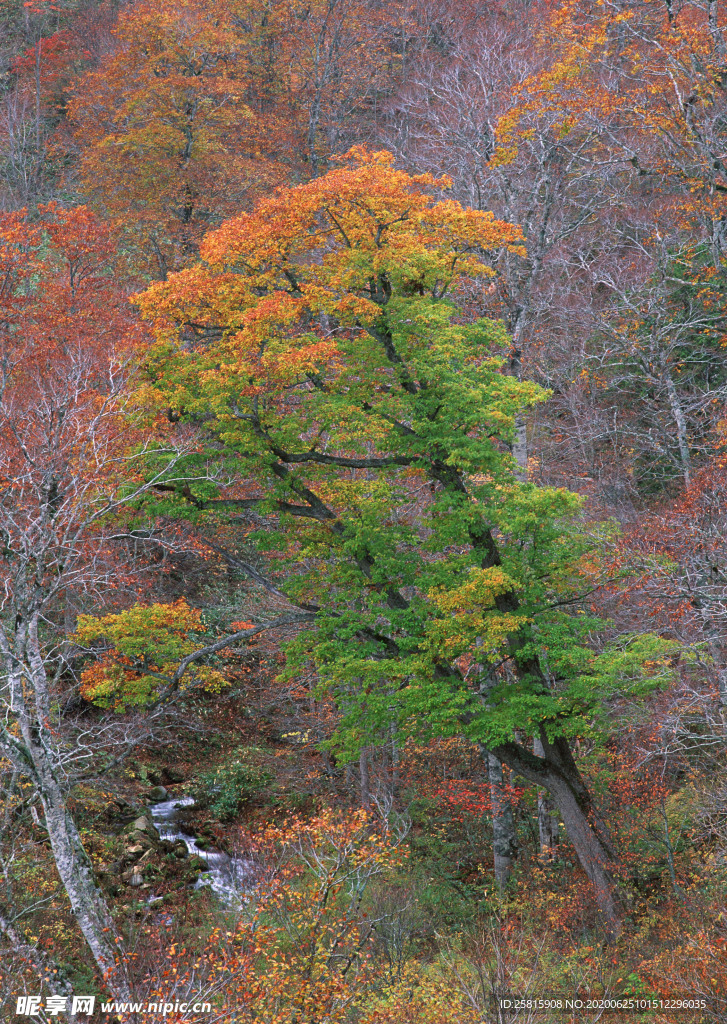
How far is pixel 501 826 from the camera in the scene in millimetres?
14719

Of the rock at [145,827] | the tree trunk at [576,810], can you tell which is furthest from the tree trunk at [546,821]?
the rock at [145,827]

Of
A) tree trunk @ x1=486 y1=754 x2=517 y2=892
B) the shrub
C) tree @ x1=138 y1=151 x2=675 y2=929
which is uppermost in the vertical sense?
tree @ x1=138 y1=151 x2=675 y2=929

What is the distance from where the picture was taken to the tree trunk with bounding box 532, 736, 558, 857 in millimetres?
14562

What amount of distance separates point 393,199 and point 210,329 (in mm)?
3747

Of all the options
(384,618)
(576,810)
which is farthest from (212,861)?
(576,810)

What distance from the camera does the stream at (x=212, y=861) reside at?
1448 centimetres

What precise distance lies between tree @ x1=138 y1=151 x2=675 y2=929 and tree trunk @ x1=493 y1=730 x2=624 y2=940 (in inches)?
1.3

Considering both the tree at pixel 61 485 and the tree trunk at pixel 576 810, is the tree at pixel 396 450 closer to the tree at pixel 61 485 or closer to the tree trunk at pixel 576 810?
the tree trunk at pixel 576 810

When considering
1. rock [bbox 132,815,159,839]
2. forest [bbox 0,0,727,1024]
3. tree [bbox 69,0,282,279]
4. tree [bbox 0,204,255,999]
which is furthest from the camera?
tree [bbox 69,0,282,279]

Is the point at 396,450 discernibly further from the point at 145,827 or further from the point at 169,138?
the point at 169,138

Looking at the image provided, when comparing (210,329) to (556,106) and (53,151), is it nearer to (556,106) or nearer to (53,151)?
(556,106)

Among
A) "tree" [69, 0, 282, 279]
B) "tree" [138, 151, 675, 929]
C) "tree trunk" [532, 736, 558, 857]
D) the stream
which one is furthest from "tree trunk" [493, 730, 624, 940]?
"tree" [69, 0, 282, 279]

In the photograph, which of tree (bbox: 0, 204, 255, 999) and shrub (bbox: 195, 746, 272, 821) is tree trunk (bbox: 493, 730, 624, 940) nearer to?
tree (bbox: 0, 204, 255, 999)

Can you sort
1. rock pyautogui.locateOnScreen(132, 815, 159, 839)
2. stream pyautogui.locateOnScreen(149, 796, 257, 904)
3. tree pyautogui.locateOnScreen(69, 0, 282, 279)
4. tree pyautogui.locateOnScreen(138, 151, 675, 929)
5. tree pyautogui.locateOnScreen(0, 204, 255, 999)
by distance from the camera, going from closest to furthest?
tree pyautogui.locateOnScreen(0, 204, 255, 999) < tree pyautogui.locateOnScreen(138, 151, 675, 929) < stream pyautogui.locateOnScreen(149, 796, 257, 904) < rock pyautogui.locateOnScreen(132, 815, 159, 839) < tree pyautogui.locateOnScreen(69, 0, 282, 279)
